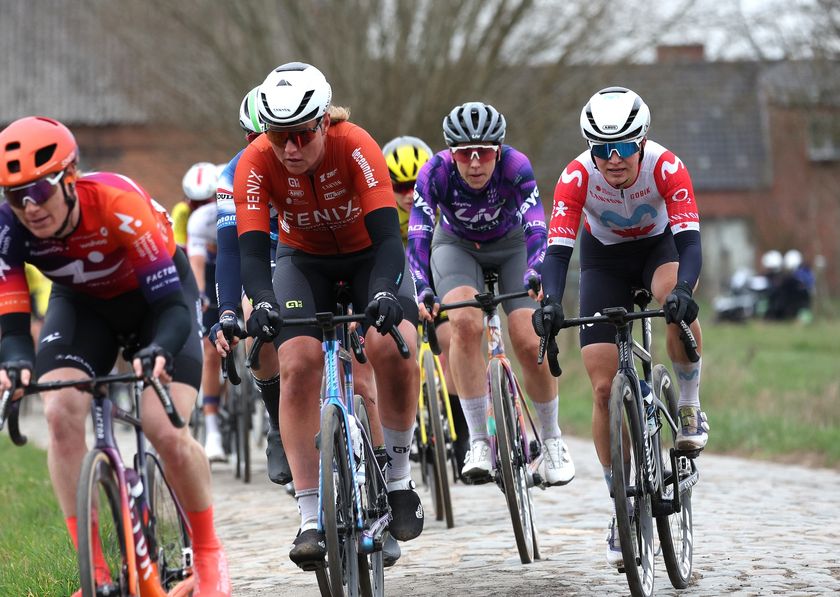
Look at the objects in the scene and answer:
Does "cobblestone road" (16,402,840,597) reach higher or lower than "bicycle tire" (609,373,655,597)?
lower

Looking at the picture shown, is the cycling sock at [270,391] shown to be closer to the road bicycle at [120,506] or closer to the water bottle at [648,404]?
the road bicycle at [120,506]

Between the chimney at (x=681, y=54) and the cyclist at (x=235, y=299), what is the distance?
55.0ft

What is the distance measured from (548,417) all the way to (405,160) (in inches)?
88.7

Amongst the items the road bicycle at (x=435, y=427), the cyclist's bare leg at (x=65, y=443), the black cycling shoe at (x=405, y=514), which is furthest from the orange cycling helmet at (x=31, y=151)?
the road bicycle at (x=435, y=427)

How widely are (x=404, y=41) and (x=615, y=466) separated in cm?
2011

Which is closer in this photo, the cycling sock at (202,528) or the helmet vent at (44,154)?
the helmet vent at (44,154)

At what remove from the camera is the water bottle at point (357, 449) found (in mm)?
5968

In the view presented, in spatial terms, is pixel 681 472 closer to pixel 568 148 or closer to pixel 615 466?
pixel 615 466

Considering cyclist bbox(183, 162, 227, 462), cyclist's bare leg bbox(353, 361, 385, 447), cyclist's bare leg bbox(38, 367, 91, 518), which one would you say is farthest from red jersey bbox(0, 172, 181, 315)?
cyclist bbox(183, 162, 227, 462)

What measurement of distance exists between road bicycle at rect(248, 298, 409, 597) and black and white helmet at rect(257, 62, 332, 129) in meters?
0.84

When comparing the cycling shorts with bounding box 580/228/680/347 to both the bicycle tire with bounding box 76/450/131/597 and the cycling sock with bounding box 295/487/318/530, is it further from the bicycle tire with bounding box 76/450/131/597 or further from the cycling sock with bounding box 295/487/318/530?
the bicycle tire with bounding box 76/450/131/597

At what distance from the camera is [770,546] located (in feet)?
24.6

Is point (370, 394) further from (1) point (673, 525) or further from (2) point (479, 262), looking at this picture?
(2) point (479, 262)

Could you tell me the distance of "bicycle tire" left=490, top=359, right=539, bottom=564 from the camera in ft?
24.4
